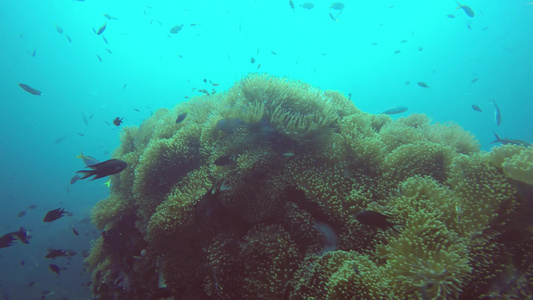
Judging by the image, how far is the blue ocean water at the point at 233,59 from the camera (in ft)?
207

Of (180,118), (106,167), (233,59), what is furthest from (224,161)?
(233,59)

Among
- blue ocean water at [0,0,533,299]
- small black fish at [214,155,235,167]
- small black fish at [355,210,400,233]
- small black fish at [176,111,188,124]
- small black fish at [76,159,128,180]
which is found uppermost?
blue ocean water at [0,0,533,299]

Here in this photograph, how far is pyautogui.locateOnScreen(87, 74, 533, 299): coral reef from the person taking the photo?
239 cm

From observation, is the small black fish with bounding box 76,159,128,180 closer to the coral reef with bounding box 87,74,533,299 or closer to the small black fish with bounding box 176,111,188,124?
the coral reef with bounding box 87,74,533,299

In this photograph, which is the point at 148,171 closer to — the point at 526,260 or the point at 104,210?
the point at 104,210

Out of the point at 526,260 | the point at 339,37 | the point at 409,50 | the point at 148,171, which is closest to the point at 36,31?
the point at 339,37

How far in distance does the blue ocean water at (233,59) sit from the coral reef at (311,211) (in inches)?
1810

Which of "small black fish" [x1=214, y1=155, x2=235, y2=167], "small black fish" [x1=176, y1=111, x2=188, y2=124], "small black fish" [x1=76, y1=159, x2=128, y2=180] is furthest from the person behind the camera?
"small black fish" [x1=176, y1=111, x2=188, y2=124]

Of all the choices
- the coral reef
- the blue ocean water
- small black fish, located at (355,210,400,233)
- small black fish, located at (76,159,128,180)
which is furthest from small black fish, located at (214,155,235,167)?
the blue ocean water

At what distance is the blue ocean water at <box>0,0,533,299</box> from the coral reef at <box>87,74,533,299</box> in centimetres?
4597

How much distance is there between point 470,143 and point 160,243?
5639 millimetres

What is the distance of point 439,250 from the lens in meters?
2.29

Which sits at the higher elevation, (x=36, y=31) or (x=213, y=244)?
(x=36, y=31)

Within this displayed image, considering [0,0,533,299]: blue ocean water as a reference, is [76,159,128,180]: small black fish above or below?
below
